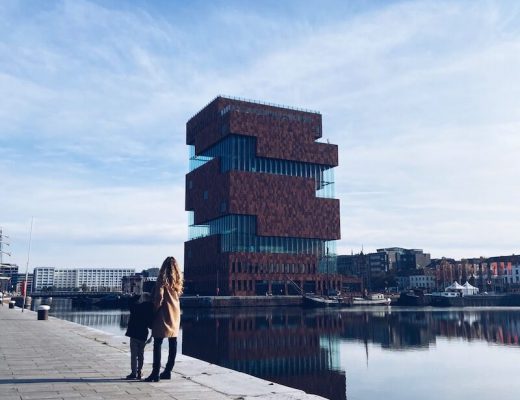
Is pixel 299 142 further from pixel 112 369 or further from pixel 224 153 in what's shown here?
pixel 112 369

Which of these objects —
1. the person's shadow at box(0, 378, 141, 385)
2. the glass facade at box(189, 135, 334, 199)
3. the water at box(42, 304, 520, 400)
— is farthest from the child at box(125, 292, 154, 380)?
the glass facade at box(189, 135, 334, 199)

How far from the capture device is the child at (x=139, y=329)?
11375 millimetres

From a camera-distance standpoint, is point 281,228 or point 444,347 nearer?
point 444,347

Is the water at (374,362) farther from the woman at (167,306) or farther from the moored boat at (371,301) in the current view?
the moored boat at (371,301)

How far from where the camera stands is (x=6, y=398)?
8945 mm

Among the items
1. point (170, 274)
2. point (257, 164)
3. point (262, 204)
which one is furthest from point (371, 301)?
point (170, 274)

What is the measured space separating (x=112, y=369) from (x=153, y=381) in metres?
2.28

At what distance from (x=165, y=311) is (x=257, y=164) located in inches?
4134

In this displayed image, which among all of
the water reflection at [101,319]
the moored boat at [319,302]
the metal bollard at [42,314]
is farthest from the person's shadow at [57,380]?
the moored boat at [319,302]

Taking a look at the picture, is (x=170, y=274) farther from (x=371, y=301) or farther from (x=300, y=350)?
(x=371, y=301)

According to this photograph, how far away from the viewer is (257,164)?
380 ft

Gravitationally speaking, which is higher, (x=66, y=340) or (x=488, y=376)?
(x=66, y=340)

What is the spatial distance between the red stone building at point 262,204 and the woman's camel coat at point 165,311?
96.5 meters

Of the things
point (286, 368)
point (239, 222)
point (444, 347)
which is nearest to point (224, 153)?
point (239, 222)
